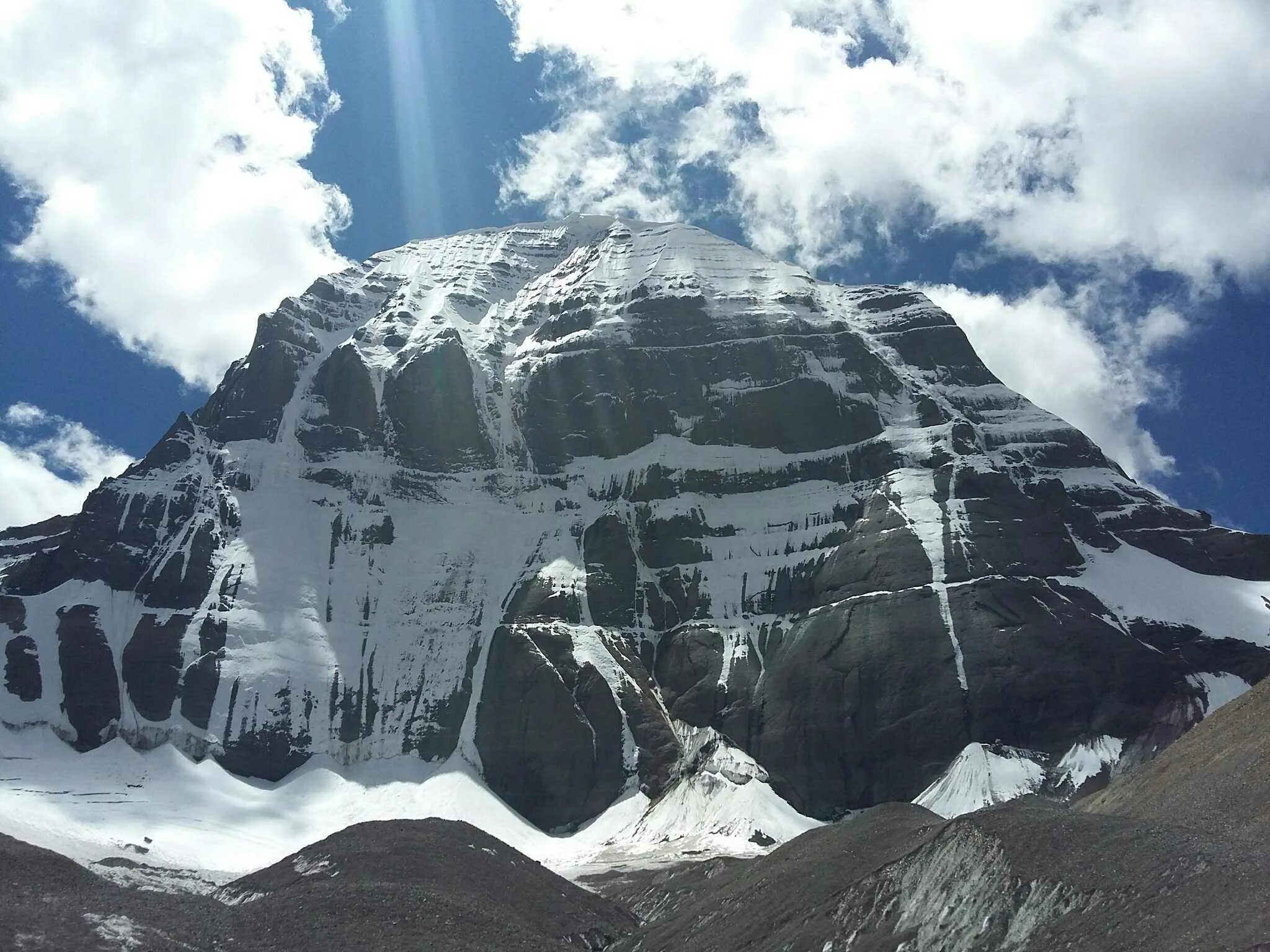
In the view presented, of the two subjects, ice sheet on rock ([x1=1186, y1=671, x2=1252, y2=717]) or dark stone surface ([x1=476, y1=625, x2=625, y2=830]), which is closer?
ice sheet on rock ([x1=1186, y1=671, x2=1252, y2=717])

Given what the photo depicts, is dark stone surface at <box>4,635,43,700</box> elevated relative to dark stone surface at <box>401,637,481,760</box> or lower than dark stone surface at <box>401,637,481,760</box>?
elevated

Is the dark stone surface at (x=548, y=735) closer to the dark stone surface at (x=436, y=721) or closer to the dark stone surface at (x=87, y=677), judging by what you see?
the dark stone surface at (x=436, y=721)

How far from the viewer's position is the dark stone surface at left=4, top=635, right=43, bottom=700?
170 m

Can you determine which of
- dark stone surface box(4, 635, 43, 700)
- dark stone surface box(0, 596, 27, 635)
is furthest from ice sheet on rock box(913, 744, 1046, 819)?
dark stone surface box(0, 596, 27, 635)

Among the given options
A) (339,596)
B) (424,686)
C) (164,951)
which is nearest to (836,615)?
(424,686)

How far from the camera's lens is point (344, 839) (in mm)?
107250

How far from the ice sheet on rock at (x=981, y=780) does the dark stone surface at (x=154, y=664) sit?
93.7 m

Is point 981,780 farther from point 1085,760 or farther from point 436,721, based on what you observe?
point 436,721

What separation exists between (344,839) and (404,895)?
1727cm

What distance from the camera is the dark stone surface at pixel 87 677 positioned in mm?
168000

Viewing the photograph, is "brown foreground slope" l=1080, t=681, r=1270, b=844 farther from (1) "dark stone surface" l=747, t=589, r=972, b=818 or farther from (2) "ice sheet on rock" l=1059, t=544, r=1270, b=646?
(2) "ice sheet on rock" l=1059, t=544, r=1270, b=646

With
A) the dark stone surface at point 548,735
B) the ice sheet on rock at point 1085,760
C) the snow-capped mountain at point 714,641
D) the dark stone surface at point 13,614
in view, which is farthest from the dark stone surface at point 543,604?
the ice sheet on rock at point 1085,760

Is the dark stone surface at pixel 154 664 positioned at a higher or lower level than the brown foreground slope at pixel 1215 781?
higher

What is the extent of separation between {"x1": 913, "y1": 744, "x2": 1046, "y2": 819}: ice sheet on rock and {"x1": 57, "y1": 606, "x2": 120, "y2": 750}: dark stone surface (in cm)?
9853
